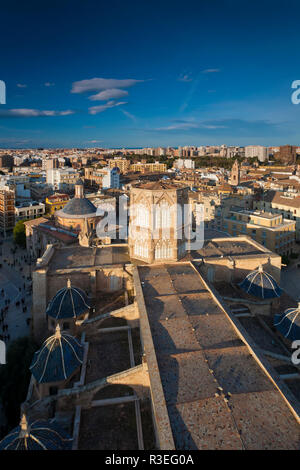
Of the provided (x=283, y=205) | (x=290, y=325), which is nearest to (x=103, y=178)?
(x=283, y=205)

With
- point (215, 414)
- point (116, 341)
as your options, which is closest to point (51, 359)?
point (116, 341)

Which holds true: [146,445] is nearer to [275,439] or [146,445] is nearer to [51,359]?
[275,439]

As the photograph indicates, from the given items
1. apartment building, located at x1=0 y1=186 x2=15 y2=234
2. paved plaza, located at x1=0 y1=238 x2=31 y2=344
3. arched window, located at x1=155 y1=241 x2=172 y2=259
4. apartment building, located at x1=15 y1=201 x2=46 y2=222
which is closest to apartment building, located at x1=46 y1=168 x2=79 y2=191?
apartment building, located at x1=15 y1=201 x2=46 y2=222

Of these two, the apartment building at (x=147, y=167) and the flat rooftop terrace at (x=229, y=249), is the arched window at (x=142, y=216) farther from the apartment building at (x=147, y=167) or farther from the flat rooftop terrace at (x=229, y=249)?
the apartment building at (x=147, y=167)

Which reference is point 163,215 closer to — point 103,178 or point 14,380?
point 14,380

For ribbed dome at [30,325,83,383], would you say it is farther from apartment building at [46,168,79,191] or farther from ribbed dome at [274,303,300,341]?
apartment building at [46,168,79,191]
